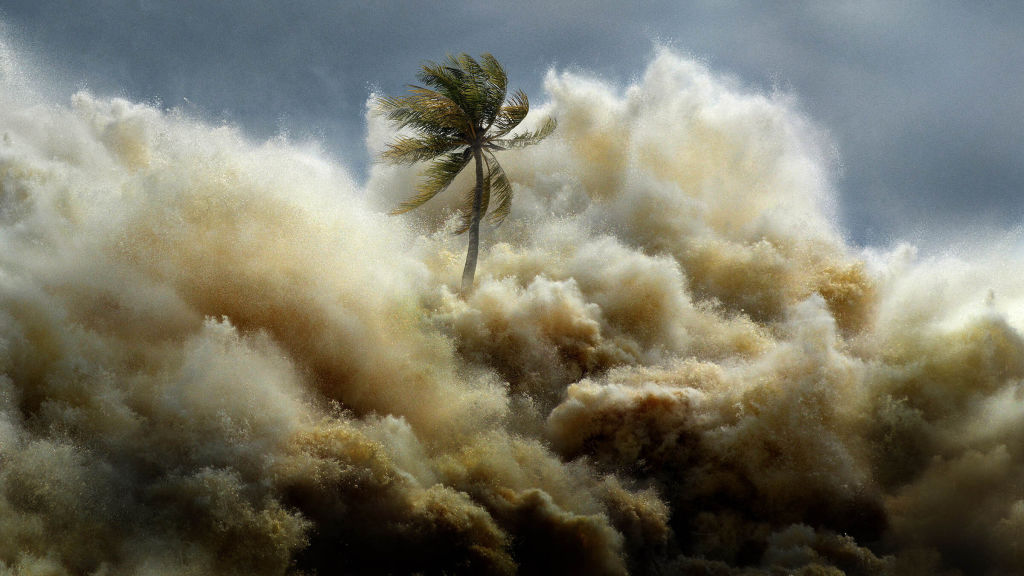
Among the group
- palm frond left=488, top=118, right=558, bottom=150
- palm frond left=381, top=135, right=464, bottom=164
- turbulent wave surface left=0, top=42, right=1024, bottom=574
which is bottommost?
turbulent wave surface left=0, top=42, right=1024, bottom=574

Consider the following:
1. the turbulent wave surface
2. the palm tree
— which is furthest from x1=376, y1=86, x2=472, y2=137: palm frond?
the turbulent wave surface

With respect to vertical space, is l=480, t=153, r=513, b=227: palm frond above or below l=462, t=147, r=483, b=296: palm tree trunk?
above

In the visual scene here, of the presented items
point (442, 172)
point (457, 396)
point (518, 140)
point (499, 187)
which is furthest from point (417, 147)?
point (457, 396)

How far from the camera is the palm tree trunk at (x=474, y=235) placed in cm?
2102

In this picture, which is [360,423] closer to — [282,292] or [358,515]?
[358,515]

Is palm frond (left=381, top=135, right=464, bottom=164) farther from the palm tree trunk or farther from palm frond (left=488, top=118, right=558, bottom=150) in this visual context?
palm frond (left=488, top=118, right=558, bottom=150)

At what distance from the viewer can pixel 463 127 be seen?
20.4 meters

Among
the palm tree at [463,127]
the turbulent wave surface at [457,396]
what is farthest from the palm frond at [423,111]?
the turbulent wave surface at [457,396]

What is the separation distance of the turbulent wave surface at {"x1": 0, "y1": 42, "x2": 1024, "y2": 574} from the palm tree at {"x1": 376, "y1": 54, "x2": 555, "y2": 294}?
93.6 inches

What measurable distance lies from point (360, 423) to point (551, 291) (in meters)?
7.99

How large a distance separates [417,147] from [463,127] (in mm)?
1629

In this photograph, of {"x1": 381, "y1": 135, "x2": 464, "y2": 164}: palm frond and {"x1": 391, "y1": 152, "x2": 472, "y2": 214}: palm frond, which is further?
{"x1": 391, "y1": 152, "x2": 472, "y2": 214}: palm frond

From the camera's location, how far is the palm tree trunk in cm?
2102

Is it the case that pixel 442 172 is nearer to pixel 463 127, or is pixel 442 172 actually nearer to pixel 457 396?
pixel 463 127
